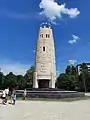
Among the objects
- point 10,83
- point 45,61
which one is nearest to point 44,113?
point 45,61

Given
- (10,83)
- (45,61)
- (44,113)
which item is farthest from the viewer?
(10,83)

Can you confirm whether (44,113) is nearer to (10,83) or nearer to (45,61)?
(45,61)

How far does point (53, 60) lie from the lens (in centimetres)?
5234

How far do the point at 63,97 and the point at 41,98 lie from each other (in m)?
3.18

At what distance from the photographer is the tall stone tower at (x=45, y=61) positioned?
170 ft

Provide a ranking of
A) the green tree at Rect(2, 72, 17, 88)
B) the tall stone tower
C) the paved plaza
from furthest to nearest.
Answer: the green tree at Rect(2, 72, 17, 88)
the tall stone tower
the paved plaza

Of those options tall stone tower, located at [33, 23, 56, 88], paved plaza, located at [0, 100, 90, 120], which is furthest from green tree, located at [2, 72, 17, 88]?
paved plaza, located at [0, 100, 90, 120]

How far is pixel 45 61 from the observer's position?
Answer: 169 feet

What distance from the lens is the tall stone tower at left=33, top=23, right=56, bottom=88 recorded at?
5169 cm

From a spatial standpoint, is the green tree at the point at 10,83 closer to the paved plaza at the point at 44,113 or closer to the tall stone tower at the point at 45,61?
the tall stone tower at the point at 45,61

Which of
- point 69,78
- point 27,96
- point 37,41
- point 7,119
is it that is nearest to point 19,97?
point 27,96

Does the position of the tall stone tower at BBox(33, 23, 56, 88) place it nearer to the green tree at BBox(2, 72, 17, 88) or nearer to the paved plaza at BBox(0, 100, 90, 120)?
the paved plaza at BBox(0, 100, 90, 120)

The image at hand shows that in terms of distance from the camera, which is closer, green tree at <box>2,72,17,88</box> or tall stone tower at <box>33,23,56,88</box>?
tall stone tower at <box>33,23,56,88</box>

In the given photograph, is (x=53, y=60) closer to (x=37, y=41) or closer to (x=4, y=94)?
(x=37, y=41)
